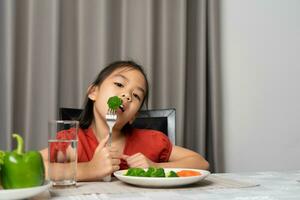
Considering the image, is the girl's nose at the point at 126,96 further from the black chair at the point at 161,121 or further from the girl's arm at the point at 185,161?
the black chair at the point at 161,121

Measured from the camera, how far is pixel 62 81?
7.78ft

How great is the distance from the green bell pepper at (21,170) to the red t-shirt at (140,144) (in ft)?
2.44

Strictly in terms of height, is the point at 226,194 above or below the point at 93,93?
below

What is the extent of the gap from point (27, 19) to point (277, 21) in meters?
1.45

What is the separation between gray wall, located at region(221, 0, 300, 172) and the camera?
7.43 ft

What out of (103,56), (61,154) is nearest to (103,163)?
(61,154)

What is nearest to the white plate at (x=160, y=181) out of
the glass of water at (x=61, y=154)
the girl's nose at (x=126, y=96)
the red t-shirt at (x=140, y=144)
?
the glass of water at (x=61, y=154)

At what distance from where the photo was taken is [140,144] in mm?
1714

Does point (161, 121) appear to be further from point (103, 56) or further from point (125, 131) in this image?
point (103, 56)

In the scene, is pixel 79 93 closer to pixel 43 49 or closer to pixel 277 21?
pixel 43 49

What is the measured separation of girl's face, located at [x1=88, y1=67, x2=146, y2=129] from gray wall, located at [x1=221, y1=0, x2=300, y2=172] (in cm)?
106

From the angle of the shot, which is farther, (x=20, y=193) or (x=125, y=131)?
(x=125, y=131)

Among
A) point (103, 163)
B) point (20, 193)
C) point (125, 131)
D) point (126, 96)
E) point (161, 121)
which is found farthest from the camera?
point (161, 121)

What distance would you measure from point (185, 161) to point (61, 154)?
2.03 ft
